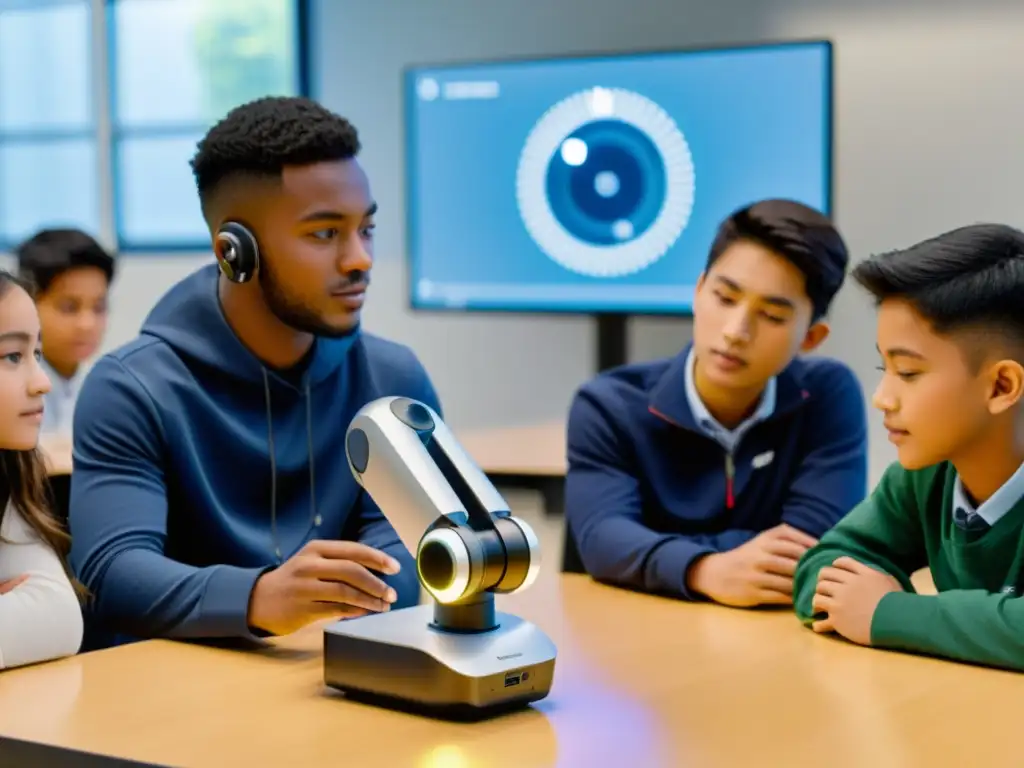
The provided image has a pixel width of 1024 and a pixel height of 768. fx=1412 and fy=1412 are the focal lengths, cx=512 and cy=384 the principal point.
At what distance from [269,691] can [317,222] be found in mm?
591

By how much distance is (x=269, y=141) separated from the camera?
1.67 m

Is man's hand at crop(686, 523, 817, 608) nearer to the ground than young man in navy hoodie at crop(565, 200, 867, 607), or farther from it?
nearer to the ground

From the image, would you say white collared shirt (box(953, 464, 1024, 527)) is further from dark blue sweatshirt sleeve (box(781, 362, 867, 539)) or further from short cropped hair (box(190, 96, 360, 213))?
→ short cropped hair (box(190, 96, 360, 213))

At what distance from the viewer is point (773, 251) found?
1.93 metres

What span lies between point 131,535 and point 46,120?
3372 millimetres

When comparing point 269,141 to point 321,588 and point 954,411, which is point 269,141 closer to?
point 321,588

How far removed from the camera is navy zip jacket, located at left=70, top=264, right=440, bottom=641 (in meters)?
1.50

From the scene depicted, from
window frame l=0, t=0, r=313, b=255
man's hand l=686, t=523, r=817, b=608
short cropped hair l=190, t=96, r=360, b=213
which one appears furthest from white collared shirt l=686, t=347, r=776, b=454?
window frame l=0, t=0, r=313, b=255

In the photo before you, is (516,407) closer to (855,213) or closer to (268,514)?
(855,213)

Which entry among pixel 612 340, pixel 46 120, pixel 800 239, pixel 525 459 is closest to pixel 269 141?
pixel 800 239

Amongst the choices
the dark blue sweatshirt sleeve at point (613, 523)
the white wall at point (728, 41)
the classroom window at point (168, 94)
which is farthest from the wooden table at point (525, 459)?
the classroom window at point (168, 94)

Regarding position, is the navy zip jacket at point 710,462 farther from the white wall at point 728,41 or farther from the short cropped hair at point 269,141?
the white wall at point 728,41

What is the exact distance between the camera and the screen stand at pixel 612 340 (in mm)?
3131

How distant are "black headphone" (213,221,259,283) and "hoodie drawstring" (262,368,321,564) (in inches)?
5.4
